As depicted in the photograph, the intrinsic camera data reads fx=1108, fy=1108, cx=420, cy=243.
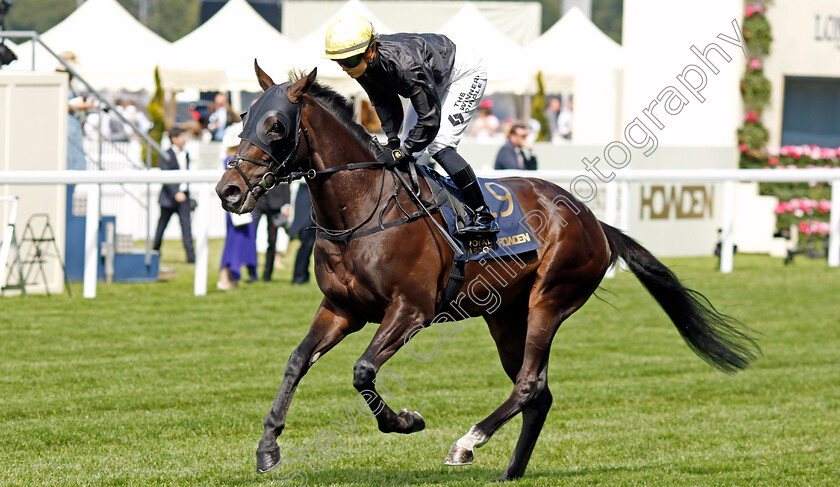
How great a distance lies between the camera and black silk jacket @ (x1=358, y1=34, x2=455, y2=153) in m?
4.74

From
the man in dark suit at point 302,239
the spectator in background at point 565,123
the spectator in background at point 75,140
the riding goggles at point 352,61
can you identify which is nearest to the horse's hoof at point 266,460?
the riding goggles at point 352,61

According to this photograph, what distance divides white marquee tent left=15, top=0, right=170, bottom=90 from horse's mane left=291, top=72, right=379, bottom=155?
48.0 feet

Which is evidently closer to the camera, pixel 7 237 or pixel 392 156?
pixel 392 156

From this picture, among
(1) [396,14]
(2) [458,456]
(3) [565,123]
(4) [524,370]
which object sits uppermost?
(1) [396,14]

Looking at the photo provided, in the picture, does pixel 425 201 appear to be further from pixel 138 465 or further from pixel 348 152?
pixel 138 465

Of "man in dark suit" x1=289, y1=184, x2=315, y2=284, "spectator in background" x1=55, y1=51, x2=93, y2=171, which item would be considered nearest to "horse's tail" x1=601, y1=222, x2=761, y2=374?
"man in dark suit" x1=289, y1=184, x2=315, y2=284

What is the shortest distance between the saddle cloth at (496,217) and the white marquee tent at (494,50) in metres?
12.1

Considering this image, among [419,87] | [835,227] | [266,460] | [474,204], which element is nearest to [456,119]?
[474,204]

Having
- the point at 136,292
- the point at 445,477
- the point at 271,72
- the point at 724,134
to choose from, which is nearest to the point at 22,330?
the point at 136,292

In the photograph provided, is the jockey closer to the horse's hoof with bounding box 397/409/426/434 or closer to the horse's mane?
the horse's mane

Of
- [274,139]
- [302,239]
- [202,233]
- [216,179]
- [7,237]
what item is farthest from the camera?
[302,239]

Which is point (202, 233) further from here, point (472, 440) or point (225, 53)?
point (225, 53)

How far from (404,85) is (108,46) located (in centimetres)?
1571

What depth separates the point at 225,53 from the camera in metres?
18.8
